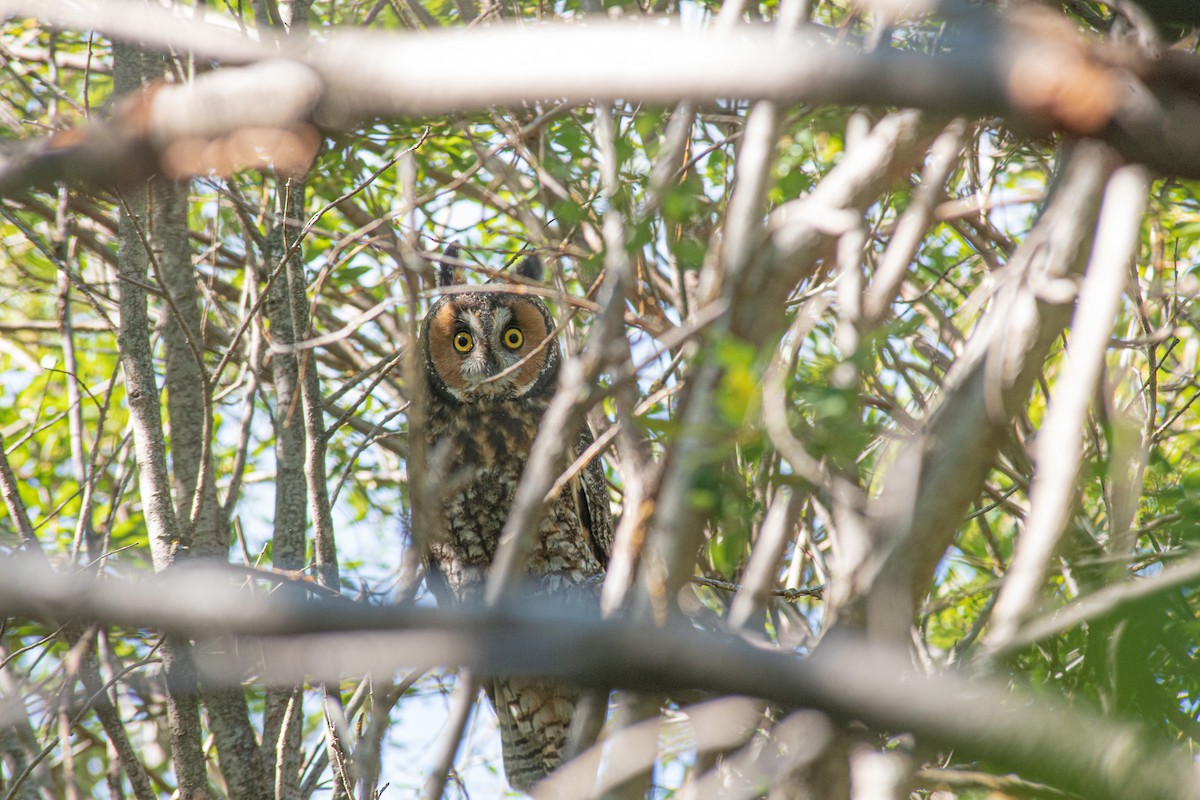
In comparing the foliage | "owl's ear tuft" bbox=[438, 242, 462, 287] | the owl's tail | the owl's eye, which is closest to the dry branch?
the foliage

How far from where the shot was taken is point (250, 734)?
2.70 meters

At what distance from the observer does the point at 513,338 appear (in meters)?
3.88

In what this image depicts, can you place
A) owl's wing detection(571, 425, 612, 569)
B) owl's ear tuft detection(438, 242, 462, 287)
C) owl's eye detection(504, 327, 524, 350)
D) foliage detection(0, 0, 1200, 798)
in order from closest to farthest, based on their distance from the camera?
foliage detection(0, 0, 1200, 798) < owl's ear tuft detection(438, 242, 462, 287) < owl's wing detection(571, 425, 612, 569) < owl's eye detection(504, 327, 524, 350)

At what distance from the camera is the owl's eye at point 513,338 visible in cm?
387

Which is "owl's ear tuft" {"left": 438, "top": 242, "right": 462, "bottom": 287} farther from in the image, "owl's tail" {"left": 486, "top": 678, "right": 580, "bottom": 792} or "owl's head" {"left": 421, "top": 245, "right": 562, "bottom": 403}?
"owl's tail" {"left": 486, "top": 678, "right": 580, "bottom": 792}

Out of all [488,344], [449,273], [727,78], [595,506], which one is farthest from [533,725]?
[727,78]

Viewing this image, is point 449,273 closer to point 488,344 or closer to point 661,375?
point 488,344

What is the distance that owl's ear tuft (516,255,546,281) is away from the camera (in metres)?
3.75

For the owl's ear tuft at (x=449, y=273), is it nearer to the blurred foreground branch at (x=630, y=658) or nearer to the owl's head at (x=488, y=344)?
the owl's head at (x=488, y=344)

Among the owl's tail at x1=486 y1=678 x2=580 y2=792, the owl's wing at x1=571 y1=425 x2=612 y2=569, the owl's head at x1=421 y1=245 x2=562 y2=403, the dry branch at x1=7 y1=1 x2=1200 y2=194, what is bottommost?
the owl's tail at x1=486 y1=678 x2=580 y2=792

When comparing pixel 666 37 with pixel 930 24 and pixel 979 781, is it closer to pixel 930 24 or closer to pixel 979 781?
pixel 979 781

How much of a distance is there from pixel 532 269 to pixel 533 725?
1.70m

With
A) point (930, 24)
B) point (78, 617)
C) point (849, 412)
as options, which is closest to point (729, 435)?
point (849, 412)

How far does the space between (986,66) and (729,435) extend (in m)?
0.51
